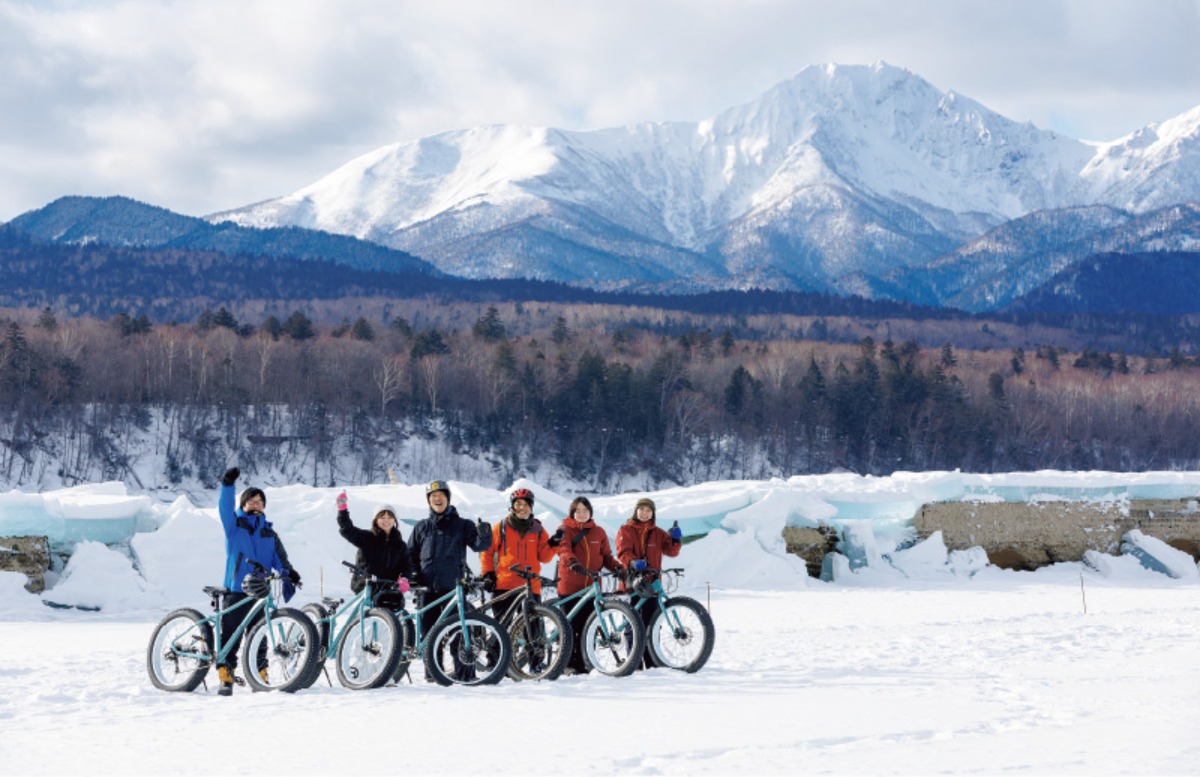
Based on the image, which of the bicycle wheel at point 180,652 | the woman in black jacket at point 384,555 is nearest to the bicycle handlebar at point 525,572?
the woman in black jacket at point 384,555

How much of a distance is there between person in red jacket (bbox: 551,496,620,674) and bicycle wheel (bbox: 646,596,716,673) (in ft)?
1.77

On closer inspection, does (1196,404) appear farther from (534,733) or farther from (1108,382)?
(534,733)

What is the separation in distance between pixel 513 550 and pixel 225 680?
7.56ft

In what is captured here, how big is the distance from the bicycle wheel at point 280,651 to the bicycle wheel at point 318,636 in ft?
0.06

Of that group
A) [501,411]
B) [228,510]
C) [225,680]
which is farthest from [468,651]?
[501,411]

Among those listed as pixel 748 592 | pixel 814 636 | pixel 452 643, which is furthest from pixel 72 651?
pixel 748 592

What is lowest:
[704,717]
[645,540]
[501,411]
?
[704,717]

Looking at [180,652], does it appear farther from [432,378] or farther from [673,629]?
[432,378]

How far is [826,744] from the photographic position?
24.8 ft

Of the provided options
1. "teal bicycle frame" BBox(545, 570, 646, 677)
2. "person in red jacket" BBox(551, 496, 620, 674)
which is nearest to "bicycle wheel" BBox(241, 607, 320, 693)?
"teal bicycle frame" BBox(545, 570, 646, 677)

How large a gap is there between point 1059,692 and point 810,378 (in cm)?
8153

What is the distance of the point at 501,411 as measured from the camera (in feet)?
277

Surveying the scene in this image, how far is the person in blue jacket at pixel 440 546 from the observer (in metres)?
10.0

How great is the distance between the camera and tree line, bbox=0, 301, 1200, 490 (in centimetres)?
7700
